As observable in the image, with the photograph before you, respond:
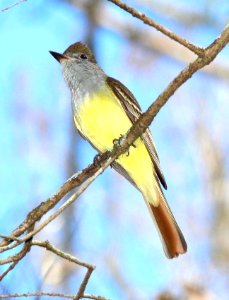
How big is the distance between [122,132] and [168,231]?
0.65 metres

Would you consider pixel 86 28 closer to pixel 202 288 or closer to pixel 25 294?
pixel 202 288

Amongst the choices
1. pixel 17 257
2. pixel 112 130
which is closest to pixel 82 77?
→ pixel 112 130

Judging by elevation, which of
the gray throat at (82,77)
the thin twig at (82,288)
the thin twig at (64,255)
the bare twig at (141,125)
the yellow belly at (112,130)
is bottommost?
the thin twig at (82,288)

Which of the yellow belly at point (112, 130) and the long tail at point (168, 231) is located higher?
the yellow belly at point (112, 130)

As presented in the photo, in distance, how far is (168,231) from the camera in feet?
13.5

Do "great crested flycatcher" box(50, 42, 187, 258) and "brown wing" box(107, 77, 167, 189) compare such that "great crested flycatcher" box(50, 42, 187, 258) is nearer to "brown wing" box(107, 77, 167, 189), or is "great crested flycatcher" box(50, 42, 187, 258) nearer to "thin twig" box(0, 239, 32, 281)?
→ "brown wing" box(107, 77, 167, 189)

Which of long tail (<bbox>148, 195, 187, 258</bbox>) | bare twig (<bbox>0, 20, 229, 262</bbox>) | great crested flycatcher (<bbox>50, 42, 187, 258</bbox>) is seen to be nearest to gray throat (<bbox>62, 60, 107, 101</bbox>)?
great crested flycatcher (<bbox>50, 42, 187, 258</bbox>)

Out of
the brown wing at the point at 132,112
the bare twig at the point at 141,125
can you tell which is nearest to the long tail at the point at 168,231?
the brown wing at the point at 132,112

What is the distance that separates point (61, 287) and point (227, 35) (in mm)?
3222

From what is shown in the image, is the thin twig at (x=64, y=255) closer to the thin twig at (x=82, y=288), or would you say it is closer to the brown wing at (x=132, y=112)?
the thin twig at (x=82, y=288)

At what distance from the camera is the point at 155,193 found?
4.43m

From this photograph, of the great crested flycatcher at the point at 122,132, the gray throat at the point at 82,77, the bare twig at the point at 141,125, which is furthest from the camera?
the gray throat at the point at 82,77

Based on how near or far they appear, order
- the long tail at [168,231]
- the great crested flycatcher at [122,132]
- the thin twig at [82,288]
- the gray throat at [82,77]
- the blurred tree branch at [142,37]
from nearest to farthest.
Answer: the thin twig at [82,288] < the long tail at [168,231] < the great crested flycatcher at [122,132] < the gray throat at [82,77] < the blurred tree branch at [142,37]

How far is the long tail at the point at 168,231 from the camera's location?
3.88m
